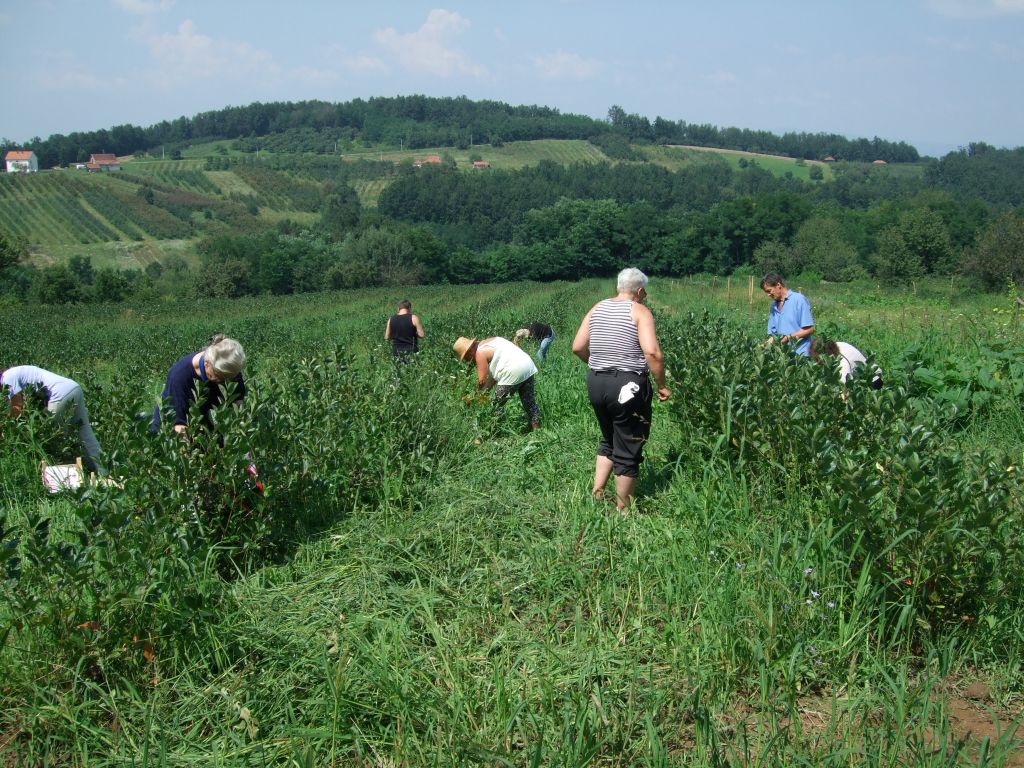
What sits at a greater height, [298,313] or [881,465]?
[881,465]

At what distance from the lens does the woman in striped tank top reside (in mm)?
4680

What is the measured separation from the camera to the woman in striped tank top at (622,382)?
468 centimetres

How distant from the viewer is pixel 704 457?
5.28m

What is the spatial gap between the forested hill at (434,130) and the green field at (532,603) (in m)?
142

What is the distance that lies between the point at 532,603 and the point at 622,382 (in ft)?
5.32

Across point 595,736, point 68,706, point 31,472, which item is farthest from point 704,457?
point 31,472

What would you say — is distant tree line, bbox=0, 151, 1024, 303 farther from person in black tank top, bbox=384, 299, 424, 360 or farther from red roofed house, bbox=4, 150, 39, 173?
→ red roofed house, bbox=4, 150, 39, 173

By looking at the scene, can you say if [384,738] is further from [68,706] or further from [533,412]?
[533,412]

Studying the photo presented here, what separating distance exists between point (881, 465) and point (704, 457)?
168 cm

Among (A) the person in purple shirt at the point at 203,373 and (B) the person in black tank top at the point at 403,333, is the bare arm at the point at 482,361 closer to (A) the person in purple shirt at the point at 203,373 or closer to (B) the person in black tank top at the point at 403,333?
(A) the person in purple shirt at the point at 203,373

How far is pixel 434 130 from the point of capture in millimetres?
148250

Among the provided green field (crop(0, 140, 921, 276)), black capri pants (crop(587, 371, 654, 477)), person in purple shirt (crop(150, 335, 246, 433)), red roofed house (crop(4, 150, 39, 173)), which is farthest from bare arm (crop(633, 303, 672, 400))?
red roofed house (crop(4, 150, 39, 173))

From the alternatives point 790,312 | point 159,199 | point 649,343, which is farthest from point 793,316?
point 159,199

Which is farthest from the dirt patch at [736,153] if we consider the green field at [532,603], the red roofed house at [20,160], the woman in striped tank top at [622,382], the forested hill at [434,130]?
the green field at [532,603]
